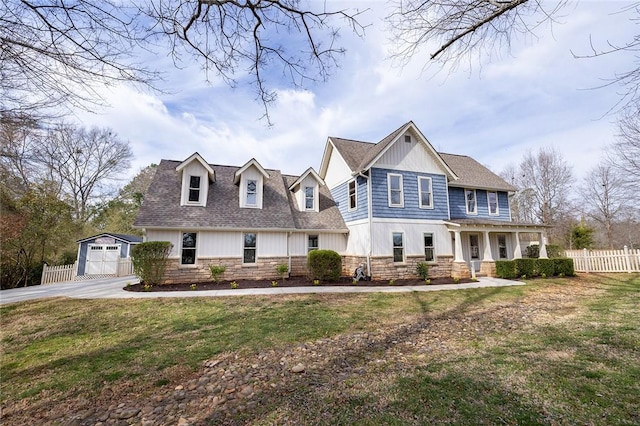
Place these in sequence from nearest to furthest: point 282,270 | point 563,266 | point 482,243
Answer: point 282,270
point 563,266
point 482,243

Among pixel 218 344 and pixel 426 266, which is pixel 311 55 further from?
pixel 426 266

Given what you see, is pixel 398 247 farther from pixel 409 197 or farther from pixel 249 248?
pixel 249 248

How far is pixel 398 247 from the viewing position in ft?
43.7

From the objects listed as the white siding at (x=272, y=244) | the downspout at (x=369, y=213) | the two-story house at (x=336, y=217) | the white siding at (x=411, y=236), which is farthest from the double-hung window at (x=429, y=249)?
the white siding at (x=272, y=244)

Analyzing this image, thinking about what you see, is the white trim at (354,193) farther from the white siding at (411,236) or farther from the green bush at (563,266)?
the green bush at (563,266)

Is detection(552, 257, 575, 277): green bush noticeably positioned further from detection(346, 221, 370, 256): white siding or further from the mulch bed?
detection(346, 221, 370, 256): white siding

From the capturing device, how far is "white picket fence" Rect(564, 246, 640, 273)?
14133mm

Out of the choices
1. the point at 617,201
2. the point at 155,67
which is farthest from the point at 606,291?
the point at 617,201

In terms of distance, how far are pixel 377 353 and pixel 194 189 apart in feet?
39.7

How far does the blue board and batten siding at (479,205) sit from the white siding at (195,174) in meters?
13.7

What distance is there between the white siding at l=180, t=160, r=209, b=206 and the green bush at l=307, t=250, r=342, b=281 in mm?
6191

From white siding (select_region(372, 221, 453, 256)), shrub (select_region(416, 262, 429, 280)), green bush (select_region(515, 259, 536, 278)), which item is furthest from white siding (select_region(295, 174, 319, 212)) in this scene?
green bush (select_region(515, 259, 536, 278))

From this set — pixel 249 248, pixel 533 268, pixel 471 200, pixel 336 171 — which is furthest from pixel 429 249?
pixel 249 248

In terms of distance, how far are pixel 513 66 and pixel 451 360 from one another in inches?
189
